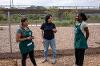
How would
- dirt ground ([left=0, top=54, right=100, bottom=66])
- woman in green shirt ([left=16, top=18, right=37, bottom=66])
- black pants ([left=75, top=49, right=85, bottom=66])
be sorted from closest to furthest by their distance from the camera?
woman in green shirt ([left=16, top=18, right=37, bottom=66]), black pants ([left=75, top=49, right=85, bottom=66]), dirt ground ([left=0, top=54, right=100, bottom=66])

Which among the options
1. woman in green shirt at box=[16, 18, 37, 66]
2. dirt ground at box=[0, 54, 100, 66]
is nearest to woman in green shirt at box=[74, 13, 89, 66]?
woman in green shirt at box=[16, 18, 37, 66]

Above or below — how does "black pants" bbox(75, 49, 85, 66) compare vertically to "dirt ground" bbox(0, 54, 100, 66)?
above

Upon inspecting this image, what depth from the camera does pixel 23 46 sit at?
9.16m

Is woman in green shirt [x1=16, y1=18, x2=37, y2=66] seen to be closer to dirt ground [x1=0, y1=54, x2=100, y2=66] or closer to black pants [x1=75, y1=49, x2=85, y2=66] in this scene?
black pants [x1=75, y1=49, x2=85, y2=66]

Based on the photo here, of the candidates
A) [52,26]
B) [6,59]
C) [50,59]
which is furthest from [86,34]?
[6,59]

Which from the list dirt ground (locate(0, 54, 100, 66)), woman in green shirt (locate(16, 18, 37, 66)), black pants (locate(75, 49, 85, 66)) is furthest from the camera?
dirt ground (locate(0, 54, 100, 66))

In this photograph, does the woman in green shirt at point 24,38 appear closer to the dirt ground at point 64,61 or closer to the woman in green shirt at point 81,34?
the woman in green shirt at point 81,34

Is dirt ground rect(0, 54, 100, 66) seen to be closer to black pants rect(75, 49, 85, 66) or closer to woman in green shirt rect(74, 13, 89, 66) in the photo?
black pants rect(75, 49, 85, 66)

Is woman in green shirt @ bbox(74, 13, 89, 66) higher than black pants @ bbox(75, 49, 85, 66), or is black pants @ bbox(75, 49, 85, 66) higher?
woman in green shirt @ bbox(74, 13, 89, 66)

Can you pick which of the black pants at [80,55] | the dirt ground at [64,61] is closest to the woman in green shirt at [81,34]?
the black pants at [80,55]

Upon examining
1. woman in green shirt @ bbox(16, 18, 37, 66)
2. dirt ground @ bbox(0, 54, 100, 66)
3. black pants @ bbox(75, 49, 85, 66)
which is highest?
woman in green shirt @ bbox(16, 18, 37, 66)

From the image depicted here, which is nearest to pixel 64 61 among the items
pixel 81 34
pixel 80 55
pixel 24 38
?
pixel 80 55

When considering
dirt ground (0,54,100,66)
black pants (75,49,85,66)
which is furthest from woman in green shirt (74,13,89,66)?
dirt ground (0,54,100,66)

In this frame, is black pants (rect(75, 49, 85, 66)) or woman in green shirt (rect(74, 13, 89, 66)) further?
black pants (rect(75, 49, 85, 66))
